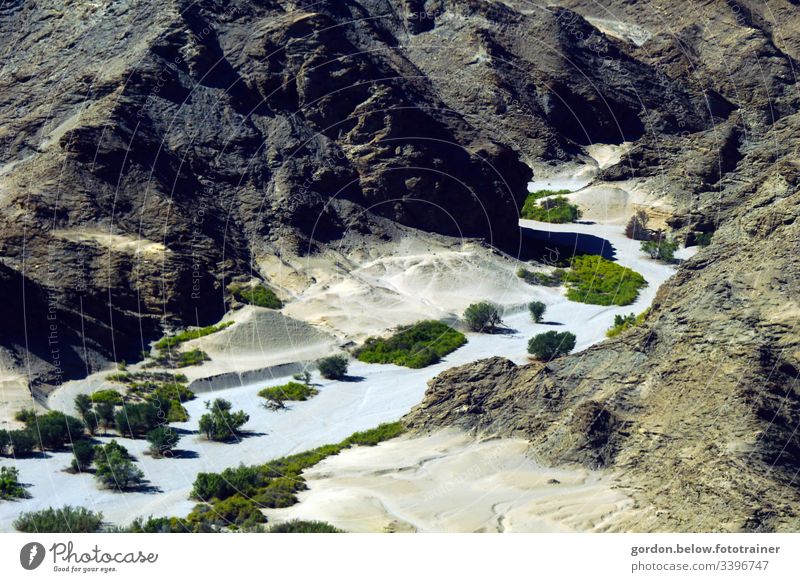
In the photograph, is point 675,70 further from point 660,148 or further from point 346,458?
point 346,458

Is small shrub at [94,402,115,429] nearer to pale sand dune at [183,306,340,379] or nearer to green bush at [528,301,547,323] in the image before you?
pale sand dune at [183,306,340,379]

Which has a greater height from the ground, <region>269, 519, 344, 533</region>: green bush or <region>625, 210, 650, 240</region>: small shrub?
<region>269, 519, 344, 533</region>: green bush

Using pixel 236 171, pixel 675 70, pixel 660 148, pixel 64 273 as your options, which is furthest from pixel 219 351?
pixel 675 70

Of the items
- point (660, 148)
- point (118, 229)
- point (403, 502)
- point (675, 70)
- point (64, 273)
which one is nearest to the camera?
point (403, 502)

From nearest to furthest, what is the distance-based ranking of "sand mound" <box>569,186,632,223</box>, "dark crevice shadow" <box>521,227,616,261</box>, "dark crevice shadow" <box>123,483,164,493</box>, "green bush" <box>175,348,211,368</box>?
"dark crevice shadow" <box>123,483,164,493</box>, "green bush" <box>175,348,211,368</box>, "dark crevice shadow" <box>521,227,616,261</box>, "sand mound" <box>569,186,632,223</box>

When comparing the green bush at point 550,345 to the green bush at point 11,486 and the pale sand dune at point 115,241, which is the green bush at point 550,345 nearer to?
the pale sand dune at point 115,241

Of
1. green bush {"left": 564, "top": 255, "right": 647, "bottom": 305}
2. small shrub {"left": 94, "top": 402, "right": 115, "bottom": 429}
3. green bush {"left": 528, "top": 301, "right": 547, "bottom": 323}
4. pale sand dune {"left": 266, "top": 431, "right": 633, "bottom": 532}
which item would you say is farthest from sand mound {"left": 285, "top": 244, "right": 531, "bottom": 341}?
pale sand dune {"left": 266, "top": 431, "right": 633, "bottom": 532}
